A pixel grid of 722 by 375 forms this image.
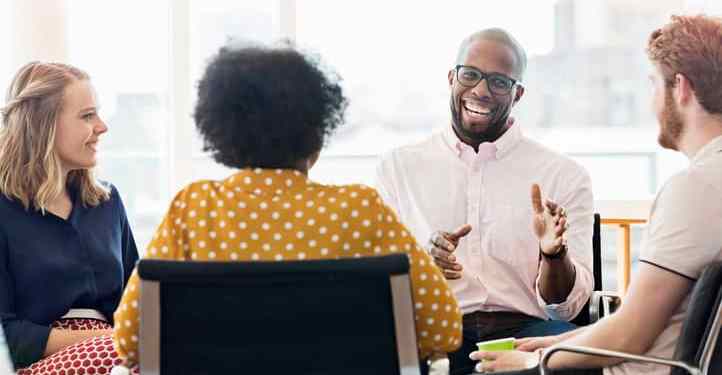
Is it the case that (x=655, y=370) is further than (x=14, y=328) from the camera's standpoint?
No

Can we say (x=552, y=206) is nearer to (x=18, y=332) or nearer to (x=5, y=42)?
(x=18, y=332)

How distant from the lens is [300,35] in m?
4.89

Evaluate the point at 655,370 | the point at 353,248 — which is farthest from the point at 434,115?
the point at 353,248

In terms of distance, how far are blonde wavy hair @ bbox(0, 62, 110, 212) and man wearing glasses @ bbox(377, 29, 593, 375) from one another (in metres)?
0.91

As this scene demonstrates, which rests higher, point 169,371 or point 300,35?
point 300,35

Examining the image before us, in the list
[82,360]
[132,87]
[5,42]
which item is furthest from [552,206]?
[132,87]

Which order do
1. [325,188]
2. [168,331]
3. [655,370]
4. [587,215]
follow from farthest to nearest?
[587,215] → [655,370] → [325,188] → [168,331]

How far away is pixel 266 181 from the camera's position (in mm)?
1671

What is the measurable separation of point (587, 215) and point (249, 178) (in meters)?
1.35

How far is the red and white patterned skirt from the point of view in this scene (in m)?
2.21

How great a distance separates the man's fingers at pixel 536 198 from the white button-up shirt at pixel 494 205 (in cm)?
32

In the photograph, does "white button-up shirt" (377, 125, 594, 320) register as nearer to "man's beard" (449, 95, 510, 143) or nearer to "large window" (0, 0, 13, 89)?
"man's beard" (449, 95, 510, 143)

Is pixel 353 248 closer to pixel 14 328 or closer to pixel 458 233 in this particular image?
pixel 458 233

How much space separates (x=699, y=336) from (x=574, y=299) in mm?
765
